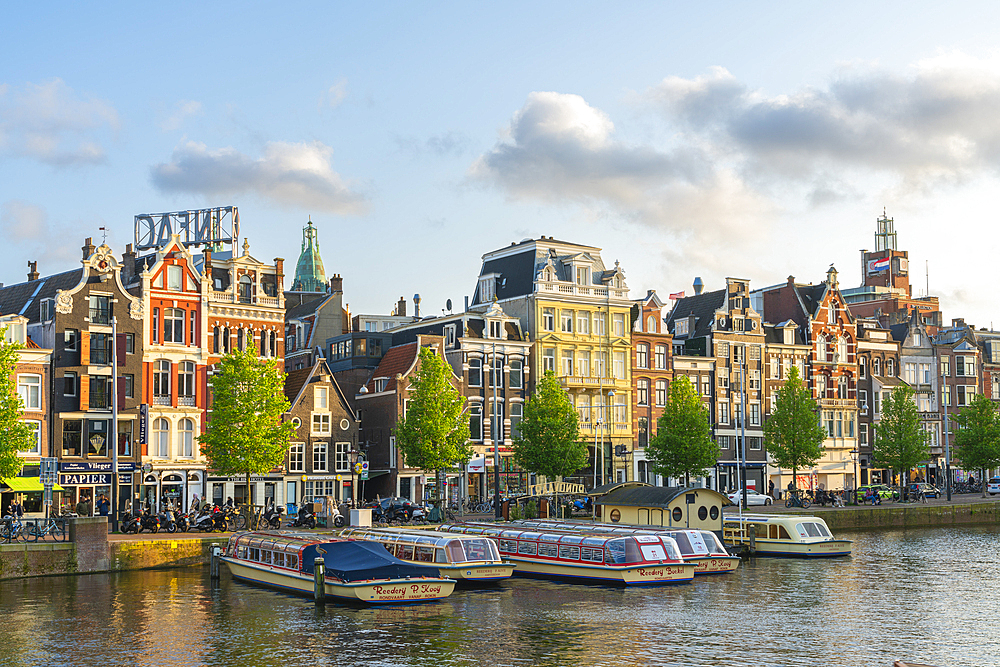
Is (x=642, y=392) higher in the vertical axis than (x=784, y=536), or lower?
higher

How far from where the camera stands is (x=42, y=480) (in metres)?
72.6

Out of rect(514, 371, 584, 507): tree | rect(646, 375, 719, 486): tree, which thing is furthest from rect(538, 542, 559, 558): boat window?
rect(646, 375, 719, 486): tree

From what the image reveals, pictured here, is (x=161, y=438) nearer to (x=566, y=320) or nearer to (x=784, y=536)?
(x=566, y=320)

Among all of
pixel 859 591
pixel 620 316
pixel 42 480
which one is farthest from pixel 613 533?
pixel 620 316

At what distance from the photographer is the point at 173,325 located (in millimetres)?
80750

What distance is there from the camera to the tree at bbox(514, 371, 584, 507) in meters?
85.4

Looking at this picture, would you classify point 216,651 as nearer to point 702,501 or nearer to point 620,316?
point 702,501

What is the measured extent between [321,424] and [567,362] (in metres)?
22.6

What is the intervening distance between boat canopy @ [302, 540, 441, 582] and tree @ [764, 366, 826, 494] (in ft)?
198

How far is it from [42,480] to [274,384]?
1558 centimetres

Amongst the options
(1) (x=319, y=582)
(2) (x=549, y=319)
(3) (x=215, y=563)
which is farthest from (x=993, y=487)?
(1) (x=319, y=582)

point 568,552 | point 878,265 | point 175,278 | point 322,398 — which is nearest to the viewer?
point 568,552

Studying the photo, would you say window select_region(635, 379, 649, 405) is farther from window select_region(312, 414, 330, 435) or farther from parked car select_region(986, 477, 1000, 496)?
parked car select_region(986, 477, 1000, 496)

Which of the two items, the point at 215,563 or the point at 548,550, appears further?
the point at 548,550
